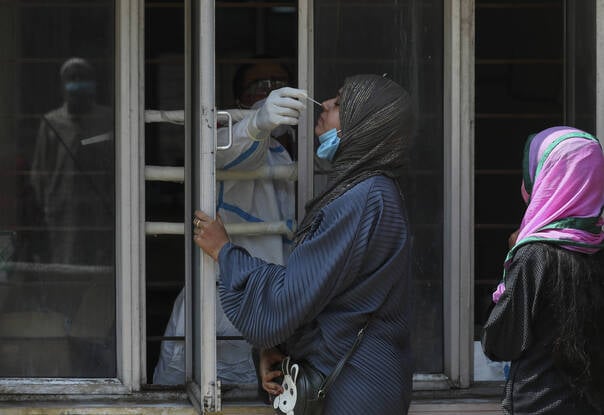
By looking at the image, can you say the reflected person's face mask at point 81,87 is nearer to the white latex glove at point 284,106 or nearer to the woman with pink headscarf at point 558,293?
the white latex glove at point 284,106

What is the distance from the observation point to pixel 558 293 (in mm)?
2582

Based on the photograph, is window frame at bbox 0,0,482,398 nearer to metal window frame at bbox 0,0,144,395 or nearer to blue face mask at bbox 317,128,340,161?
metal window frame at bbox 0,0,144,395

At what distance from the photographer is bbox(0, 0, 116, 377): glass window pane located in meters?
3.38

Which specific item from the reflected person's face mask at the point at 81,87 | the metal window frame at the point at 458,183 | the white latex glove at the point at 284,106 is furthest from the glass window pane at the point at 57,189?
the metal window frame at the point at 458,183

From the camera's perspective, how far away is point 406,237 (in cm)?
270

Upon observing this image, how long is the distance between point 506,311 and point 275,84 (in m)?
1.55

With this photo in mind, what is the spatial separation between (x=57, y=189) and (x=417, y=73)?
1265 millimetres

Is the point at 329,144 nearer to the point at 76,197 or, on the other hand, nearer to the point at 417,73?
the point at 417,73

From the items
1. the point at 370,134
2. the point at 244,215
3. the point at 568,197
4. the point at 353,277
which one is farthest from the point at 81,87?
the point at 568,197

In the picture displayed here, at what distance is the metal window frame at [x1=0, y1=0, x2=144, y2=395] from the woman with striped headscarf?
0.72m

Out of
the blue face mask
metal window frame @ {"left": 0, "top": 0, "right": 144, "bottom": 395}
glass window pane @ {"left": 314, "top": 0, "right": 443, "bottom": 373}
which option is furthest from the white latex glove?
metal window frame @ {"left": 0, "top": 0, "right": 144, "bottom": 395}

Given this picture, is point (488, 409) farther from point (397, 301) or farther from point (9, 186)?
point (9, 186)

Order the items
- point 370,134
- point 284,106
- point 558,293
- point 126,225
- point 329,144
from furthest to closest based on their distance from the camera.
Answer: point 126,225
point 284,106
point 329,144
point 370,134
point 558,293

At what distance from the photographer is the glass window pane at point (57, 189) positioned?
3381 millimetres
